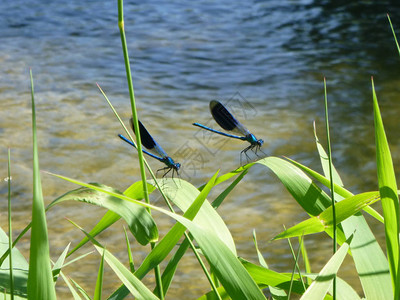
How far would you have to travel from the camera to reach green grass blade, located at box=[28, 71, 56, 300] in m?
0.47

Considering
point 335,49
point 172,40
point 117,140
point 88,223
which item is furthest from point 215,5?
point 88,223

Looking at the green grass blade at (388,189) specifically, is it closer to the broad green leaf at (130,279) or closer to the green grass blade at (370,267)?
the green grass blade at (370,267)

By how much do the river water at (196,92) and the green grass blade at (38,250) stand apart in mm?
957

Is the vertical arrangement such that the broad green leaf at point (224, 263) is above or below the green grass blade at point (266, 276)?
above

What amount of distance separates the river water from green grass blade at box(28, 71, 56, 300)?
3.14 ft

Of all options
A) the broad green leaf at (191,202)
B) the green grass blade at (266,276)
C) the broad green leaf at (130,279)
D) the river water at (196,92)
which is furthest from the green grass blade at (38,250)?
the river water at (196,92)

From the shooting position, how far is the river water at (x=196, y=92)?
2.61 metres

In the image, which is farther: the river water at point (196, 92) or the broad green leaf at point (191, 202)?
the river water at point (196, 92)

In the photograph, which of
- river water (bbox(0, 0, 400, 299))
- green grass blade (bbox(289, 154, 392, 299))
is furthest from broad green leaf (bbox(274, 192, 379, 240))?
river water (bbox(0, 0, 400, 299))

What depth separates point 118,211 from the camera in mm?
624

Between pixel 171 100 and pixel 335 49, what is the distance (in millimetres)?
1761

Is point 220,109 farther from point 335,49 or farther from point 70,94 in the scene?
point 335,49

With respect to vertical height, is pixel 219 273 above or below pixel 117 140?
above

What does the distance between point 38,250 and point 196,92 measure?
3522 millimetres
